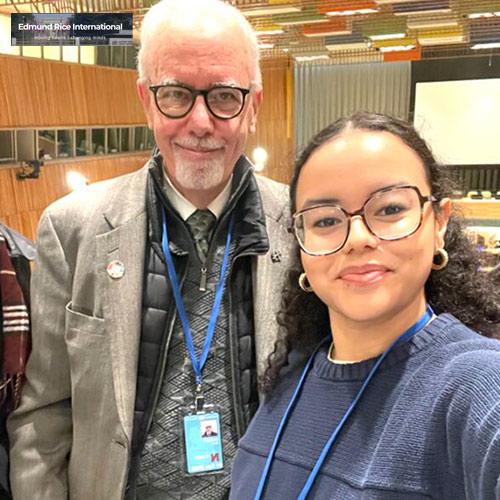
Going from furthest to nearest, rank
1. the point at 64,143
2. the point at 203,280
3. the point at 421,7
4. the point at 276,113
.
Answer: the point at 276,113
the point at 64,143
the point at 421,7
the point at 203,280

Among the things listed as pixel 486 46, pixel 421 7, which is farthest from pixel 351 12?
pixel 486 46

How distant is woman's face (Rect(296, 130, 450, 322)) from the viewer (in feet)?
2.91

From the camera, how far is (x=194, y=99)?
1511 millimetres

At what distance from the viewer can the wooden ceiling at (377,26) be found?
3.79 metres

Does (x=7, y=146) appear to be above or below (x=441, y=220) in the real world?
below

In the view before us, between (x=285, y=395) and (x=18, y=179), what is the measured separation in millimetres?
5132

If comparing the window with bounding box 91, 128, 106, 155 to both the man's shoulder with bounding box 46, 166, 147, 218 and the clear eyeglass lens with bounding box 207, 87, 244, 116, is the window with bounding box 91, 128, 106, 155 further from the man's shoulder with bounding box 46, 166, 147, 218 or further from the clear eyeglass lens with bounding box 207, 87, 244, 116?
the clear eyeglass lens with bounding box 207, 87, 244, 116

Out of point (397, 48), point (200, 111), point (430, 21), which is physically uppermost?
point (430, 21)

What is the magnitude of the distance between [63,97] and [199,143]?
4.75 metres

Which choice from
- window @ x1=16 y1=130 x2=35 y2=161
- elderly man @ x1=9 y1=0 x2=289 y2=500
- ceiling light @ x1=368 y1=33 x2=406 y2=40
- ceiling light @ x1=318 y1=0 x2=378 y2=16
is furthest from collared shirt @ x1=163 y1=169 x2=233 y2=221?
window @ x1=16 y1=130 x2=35 y2=161

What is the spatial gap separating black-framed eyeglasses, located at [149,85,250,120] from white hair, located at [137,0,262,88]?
94 mm

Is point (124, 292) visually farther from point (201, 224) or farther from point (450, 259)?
point (450, 259)

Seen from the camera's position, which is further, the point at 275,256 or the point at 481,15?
the point at 481,15

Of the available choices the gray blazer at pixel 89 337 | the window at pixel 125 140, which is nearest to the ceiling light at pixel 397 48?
the window at pixel 125 140
